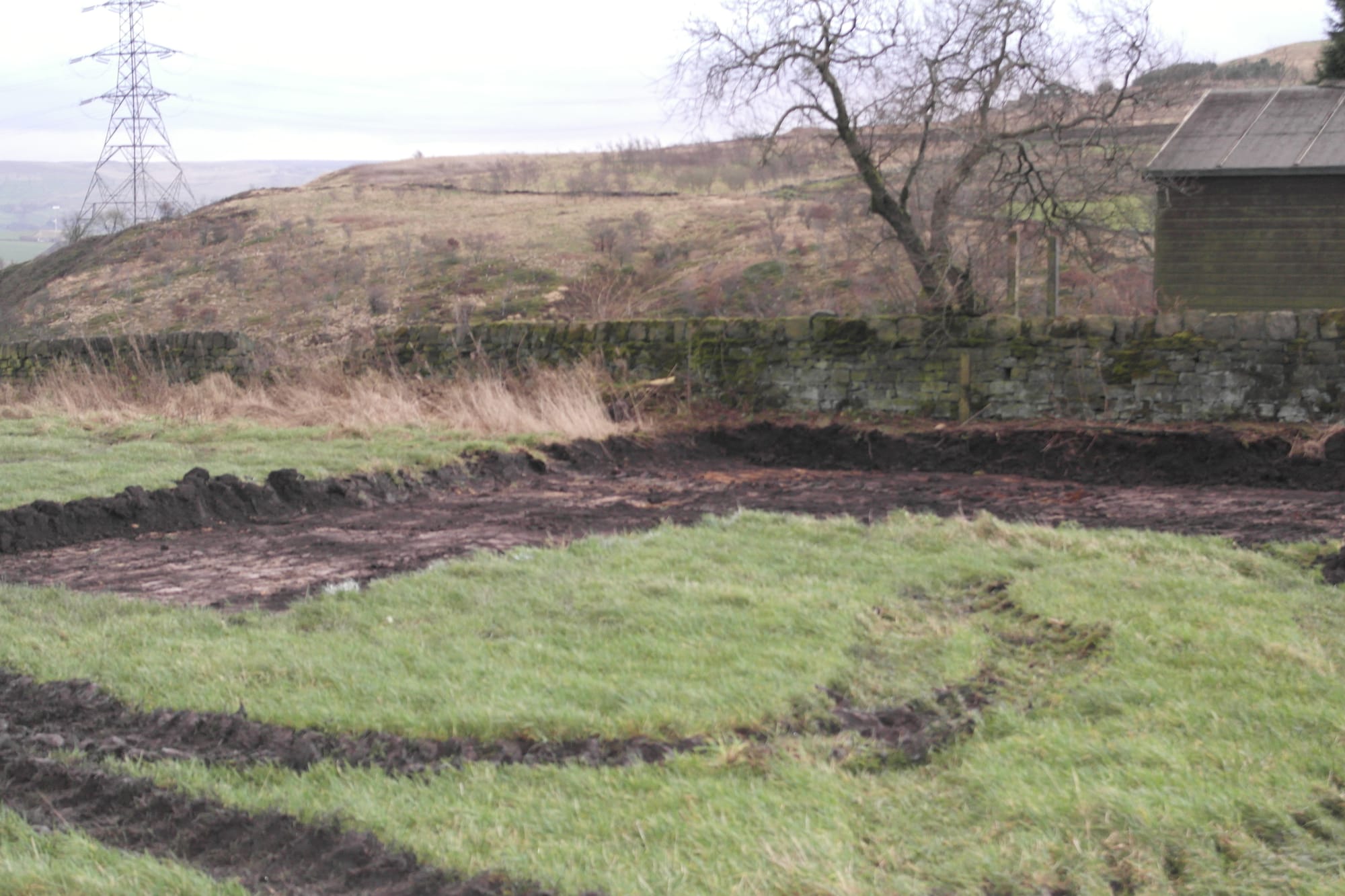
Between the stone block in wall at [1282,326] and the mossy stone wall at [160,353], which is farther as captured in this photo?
the mossy stone wall at [160,353]

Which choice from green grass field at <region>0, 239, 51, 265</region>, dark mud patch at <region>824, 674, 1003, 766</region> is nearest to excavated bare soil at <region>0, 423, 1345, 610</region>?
dark mud patch at <region>824, 674, 1003, 766</region>

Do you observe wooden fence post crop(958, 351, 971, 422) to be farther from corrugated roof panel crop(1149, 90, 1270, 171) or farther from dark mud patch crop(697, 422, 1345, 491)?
corrugated roof panel crop(1149, 90, 1270, 171)

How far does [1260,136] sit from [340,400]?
15.4m

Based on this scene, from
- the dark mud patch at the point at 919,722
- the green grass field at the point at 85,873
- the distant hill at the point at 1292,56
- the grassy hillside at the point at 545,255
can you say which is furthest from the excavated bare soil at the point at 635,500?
the distant hill at the point at 1292,56

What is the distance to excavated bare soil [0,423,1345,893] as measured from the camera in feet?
12.3

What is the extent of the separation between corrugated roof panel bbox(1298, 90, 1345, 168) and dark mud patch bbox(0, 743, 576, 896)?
18067 millimetres

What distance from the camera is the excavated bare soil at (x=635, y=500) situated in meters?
7.48

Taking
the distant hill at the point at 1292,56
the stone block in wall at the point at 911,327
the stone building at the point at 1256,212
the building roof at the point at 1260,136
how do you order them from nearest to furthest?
the stone block in wall at the point at 911,327 < the building roof at the point at 1260,136 < the stone building at the point at 1256,212 < the distant hill at the point at 1292,56

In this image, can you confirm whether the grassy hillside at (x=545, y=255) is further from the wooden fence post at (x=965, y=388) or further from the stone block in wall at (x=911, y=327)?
the wooden fence post at (x=965, y=388)

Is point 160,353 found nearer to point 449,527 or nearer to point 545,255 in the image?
point 449,527

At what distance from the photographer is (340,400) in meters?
14.7

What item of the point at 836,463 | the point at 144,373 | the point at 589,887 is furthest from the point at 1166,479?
the point at 144,373

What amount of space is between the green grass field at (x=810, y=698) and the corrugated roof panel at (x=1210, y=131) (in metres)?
12.6

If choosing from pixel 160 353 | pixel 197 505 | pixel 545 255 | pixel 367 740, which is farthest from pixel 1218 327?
pixel 545 255
